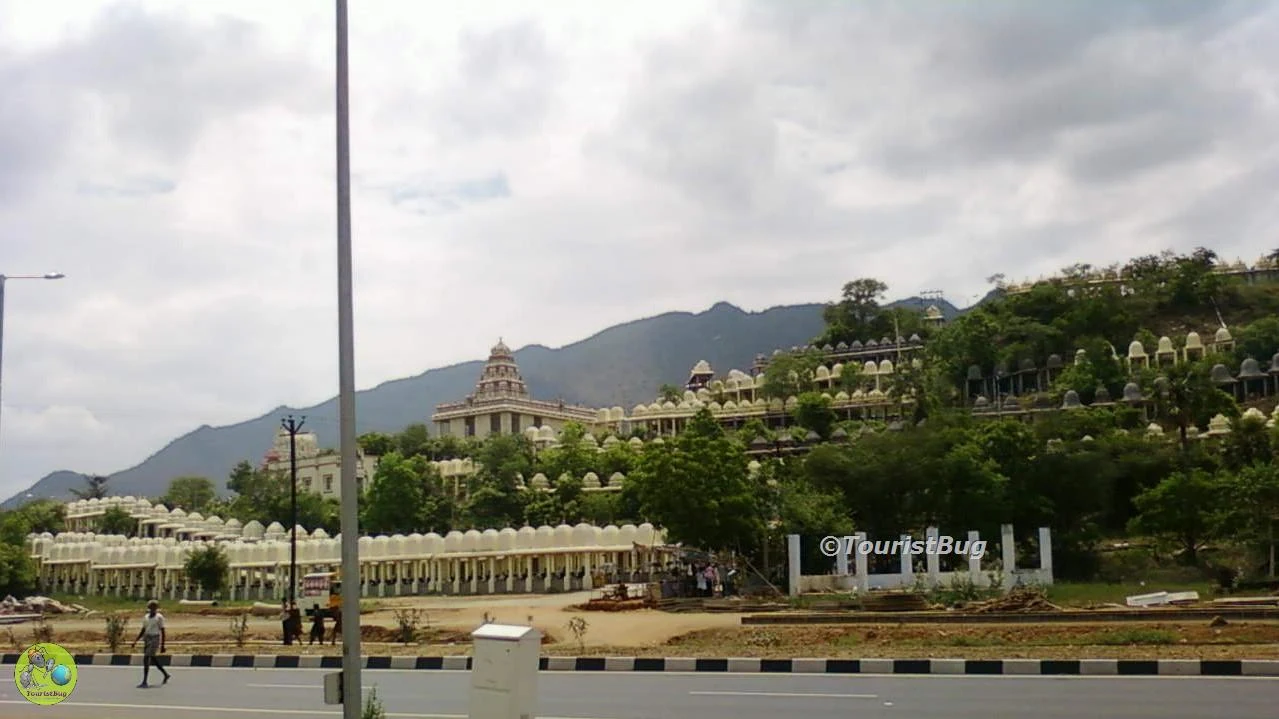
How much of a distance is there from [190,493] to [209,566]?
204ft

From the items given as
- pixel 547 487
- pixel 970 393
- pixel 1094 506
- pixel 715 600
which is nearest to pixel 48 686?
pixel 715 600

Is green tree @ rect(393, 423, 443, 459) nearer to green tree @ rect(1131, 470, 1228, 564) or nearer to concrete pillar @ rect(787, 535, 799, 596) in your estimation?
concrete pillar @ rect(787, 535, 799, 596)

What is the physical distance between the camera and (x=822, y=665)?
17.4 metres

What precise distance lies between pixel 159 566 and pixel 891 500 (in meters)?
36.3

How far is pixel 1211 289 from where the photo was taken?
96.8m

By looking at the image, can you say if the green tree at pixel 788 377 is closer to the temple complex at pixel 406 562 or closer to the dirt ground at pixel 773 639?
the temple complex at pixel 406 562

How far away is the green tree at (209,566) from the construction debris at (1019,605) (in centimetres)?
3727

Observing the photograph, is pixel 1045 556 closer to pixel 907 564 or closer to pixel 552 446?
pixel 907 564

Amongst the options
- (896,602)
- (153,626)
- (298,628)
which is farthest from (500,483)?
(153,626)

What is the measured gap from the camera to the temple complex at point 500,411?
354ft

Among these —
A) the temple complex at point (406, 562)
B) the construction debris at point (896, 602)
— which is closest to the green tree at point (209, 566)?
the temple complex at point (406, 562)

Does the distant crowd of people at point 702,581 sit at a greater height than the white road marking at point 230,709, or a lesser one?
lesser

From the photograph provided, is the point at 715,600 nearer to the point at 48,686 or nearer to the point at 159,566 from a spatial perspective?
the point at 48,686

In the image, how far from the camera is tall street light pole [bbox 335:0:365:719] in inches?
359
